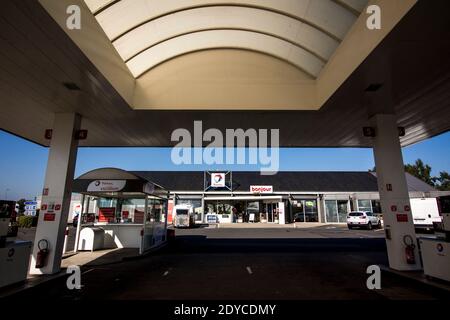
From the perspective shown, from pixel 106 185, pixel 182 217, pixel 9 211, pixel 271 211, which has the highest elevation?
pixel 106 185

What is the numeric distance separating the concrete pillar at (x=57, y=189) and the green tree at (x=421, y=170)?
2917 inches

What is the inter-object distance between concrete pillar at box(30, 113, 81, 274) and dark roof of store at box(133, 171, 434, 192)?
25222 mm

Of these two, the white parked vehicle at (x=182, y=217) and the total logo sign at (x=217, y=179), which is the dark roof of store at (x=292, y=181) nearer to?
the total logo sign at (x=217, y=179)

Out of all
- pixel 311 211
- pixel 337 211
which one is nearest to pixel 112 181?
pixel 311 211

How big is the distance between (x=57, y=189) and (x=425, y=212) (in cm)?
2488

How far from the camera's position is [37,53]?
5.28 metres

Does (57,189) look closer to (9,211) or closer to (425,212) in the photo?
(9,211)

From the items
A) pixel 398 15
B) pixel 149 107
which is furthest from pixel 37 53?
pixel 398 15

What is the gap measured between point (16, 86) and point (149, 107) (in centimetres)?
340

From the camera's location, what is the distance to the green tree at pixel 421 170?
63.3 m

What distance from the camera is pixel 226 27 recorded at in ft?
24.2

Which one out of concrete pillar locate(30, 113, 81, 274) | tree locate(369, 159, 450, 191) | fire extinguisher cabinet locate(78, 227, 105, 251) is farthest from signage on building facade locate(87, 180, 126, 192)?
tree locate(369, 159, 450, 191)

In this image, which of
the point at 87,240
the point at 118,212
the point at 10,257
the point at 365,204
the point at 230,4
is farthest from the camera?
the point at 365,204
